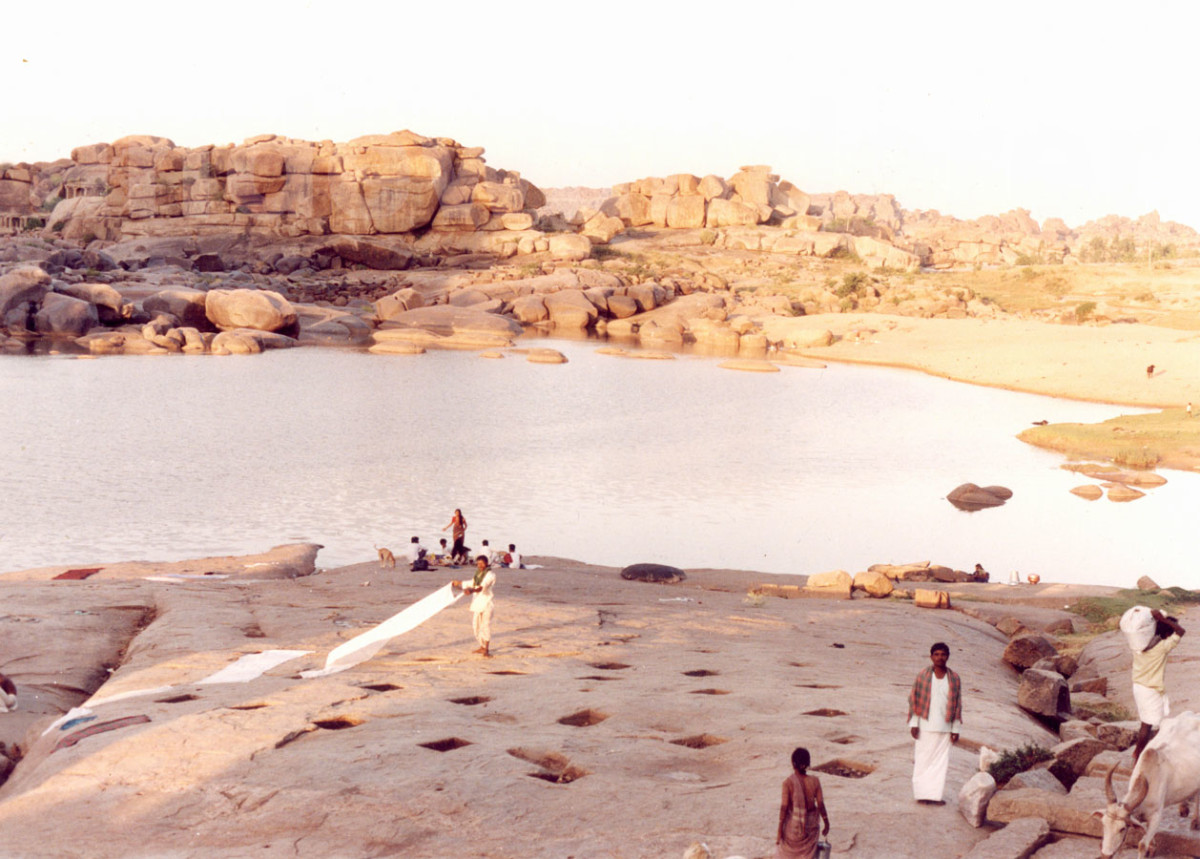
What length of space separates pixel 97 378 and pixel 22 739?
4585 centimetres

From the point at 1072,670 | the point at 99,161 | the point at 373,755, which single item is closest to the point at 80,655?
the point at 373,755

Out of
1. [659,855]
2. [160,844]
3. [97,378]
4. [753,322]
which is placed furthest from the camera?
[753,322]

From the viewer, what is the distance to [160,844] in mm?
9172

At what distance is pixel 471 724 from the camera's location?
12.0 m

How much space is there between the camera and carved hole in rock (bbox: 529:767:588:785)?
10438mm

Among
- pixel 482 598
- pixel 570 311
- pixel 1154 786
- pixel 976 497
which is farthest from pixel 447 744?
pixel 570 311

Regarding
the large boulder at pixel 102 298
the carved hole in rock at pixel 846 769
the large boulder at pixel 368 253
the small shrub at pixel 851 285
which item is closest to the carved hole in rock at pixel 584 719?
the carved hole in rock at pixel 846 769

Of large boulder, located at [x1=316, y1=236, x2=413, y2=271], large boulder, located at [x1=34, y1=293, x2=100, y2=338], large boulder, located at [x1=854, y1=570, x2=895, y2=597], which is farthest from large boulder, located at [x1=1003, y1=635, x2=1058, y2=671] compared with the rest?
large boulder, located at [x1=316, y1=236, x2=413, y2=271]

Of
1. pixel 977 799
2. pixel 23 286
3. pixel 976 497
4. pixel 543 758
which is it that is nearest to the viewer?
pixel 977 799

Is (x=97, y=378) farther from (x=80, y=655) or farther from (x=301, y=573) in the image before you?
(x=80, y=655)

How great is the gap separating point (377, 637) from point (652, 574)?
960cm

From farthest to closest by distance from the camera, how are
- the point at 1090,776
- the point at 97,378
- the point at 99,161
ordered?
the point at 99,161 < the point at 97,378 < the point at 1090,776

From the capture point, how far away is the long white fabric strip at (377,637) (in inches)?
571

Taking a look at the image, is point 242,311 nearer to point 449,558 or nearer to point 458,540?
point 449,558
